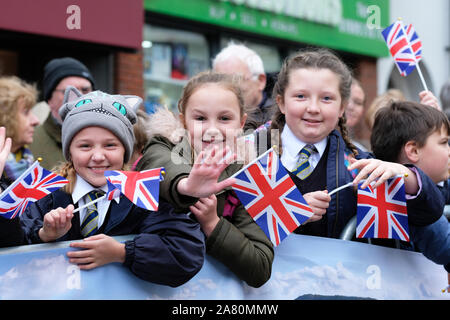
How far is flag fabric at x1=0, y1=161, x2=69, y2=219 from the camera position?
81.7 inches

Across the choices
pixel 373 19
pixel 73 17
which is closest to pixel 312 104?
pixel 73 17

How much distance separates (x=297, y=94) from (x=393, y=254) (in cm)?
85

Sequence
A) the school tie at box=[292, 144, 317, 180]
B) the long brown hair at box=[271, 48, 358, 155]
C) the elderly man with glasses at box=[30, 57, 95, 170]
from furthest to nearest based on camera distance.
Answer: the elderly man with glasses at box=[30, 57, 95, 170] < the long brown hair at box=[271, 48, 358, 155] < the school tie at box=[292, 144, 317, 180]

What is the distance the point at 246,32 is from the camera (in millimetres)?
9398

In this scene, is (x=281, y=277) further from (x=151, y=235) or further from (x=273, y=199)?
(x=151, y=235)

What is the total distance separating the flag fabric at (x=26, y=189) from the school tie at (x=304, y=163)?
116 centimetres

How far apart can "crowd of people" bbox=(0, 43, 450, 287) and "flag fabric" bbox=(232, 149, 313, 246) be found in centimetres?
10

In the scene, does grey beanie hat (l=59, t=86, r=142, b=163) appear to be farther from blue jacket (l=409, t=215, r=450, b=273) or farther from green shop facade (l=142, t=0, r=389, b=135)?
green shop facade (l=142, t=0, r=389, b=135)

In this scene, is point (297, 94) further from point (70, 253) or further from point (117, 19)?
point (117, 19)

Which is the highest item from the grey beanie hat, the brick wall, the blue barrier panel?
the brick wall

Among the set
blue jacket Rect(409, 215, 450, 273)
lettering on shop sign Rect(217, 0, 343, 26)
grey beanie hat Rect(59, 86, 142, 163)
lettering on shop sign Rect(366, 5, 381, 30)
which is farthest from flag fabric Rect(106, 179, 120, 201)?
lettering on shop sign Rect(217, 0, 343, 26)

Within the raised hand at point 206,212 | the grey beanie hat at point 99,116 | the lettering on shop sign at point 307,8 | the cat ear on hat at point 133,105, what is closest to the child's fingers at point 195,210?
the raised hand at point 206,212

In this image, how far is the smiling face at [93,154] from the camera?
2447 millimetres

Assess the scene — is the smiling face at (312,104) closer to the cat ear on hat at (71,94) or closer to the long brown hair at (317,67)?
the long brown hair at (317,67)
